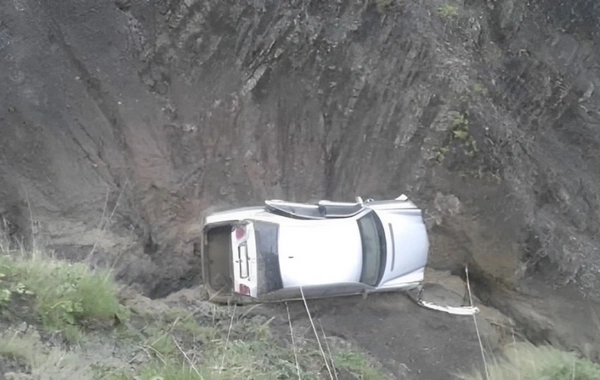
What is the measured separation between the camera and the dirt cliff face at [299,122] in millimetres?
7957

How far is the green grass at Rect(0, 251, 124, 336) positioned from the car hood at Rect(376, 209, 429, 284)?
352 centimetres

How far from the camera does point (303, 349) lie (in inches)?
287

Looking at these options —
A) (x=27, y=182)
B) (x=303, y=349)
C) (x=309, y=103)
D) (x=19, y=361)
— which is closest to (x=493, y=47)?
(x=309, y=103)

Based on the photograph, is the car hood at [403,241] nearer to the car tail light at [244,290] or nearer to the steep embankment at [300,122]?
the steep embankment at [300,122]

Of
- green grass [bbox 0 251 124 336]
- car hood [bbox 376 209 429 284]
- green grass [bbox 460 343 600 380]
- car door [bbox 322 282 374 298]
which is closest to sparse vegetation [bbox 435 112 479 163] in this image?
car hood [bbox 376 209 429 284]

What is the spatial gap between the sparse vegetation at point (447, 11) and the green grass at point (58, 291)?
214 inches

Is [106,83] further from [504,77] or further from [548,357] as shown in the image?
[548,357]

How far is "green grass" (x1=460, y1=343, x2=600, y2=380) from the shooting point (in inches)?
259

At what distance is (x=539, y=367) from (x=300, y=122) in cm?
423

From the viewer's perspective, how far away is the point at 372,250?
841 centimetres

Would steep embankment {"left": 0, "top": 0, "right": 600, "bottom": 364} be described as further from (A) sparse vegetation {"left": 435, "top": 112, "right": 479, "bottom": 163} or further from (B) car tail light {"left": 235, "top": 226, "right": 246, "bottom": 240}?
(B) car tail light {"left": 235, "top": 226, "right": 246, "bottom": 240}

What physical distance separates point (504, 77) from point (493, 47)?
1.46ft

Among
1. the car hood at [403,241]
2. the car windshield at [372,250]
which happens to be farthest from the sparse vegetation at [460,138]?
the car windshield at [372,250]

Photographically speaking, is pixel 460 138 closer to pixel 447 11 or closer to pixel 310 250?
pixel 447 11
